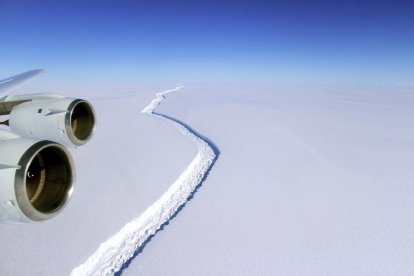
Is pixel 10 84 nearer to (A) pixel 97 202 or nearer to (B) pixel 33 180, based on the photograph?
(B) pixel 33 180

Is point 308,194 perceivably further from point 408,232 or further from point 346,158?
point 346,158

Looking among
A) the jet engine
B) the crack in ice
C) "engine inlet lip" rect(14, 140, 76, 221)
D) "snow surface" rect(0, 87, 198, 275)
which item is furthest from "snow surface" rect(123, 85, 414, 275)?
"engine inlet lip" rect(14, 140, 76, 221)

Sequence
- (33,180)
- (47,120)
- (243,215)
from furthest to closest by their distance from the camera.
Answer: (243,215), (47,120), (33,180)

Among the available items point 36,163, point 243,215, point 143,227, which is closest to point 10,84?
point 36,163

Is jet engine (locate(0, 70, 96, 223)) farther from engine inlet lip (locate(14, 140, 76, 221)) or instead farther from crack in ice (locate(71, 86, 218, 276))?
crack in ice (locate(71, 86, 218, 276))

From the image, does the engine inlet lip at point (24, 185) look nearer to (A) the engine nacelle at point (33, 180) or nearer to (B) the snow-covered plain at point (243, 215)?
(A) the engine nacelle at point (33, 180)
